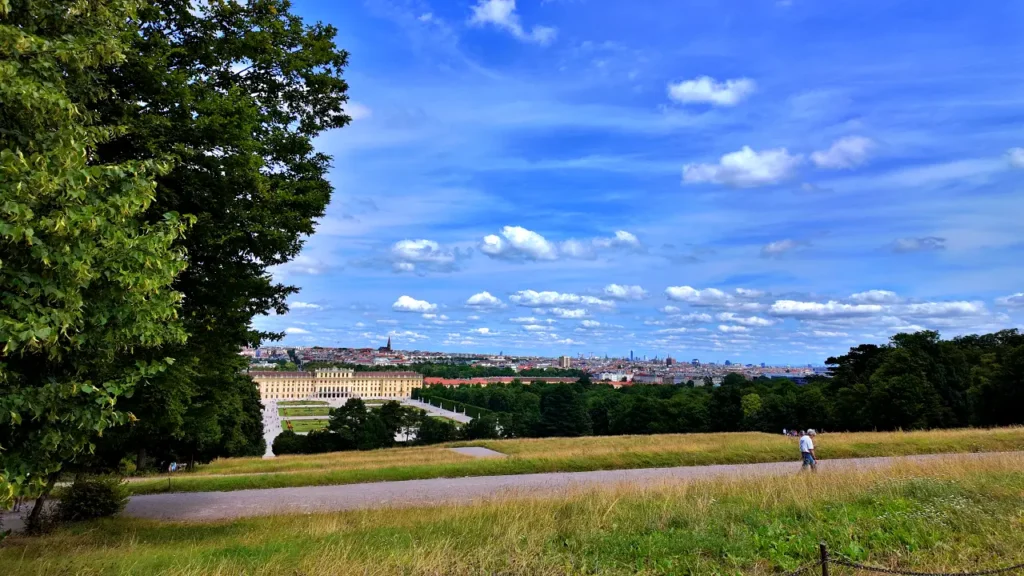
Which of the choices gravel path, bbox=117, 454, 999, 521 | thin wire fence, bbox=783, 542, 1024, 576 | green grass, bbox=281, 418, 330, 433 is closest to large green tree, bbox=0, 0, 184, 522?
thin wire fence, bbox=783, 542, 1024, 576

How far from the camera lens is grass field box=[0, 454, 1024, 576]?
21.4ft

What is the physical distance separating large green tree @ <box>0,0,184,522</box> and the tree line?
0.06 ft

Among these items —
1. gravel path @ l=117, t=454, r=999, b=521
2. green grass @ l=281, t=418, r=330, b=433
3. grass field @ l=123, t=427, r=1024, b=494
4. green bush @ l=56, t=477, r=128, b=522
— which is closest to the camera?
green bush @ l=56, t=477, r=128, b=522

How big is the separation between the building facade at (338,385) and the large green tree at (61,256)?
190 meters

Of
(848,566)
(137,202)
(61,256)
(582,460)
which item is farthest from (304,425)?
(848,566)

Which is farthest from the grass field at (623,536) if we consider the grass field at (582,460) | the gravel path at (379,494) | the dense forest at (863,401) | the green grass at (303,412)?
the green grass at (303,412)

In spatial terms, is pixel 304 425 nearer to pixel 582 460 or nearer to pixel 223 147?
pixel 582 460

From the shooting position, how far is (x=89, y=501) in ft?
43.7

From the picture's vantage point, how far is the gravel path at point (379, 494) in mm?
13797

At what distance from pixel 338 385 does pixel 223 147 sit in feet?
634

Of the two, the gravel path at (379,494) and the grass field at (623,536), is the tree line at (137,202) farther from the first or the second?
the gravel path at (379,494)

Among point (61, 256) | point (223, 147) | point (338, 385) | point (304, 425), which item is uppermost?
point (223, 147)

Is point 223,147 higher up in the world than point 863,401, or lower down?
higher up

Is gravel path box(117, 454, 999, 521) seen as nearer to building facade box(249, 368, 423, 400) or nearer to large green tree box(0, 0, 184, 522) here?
large green tree box(0, 0, 184, 522)
